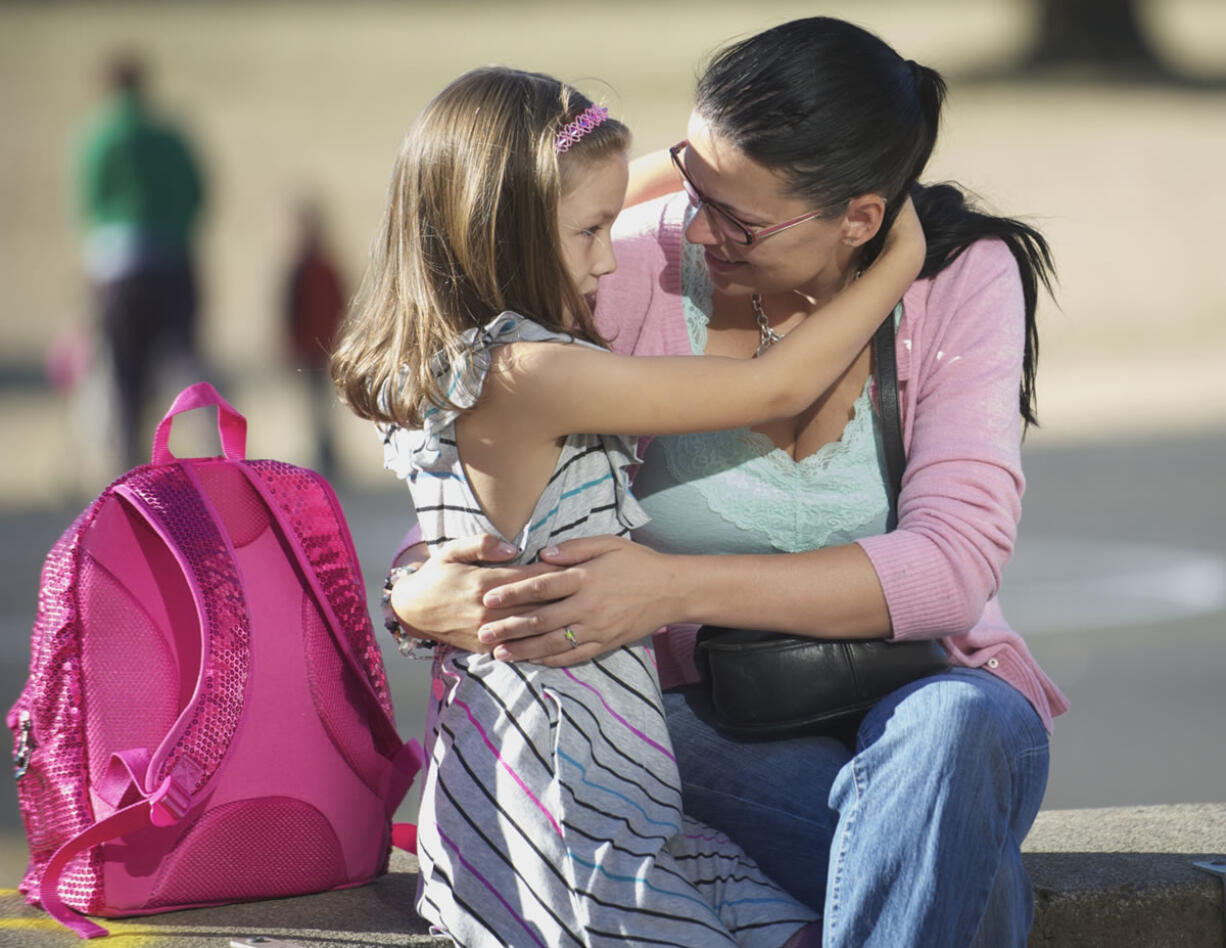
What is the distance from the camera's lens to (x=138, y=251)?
9422mm

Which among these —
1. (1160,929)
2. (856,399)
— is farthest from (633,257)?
(1160,929)

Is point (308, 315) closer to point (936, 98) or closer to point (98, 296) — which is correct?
point (98, 296)

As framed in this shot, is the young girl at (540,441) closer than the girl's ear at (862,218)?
Yes

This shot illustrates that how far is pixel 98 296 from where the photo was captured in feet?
31.3

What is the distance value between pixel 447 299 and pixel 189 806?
78 centimetres

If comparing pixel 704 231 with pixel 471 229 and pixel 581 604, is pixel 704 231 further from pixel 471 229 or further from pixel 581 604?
pixel 581 604

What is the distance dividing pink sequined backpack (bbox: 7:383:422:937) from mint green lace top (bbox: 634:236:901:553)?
0.50 metres

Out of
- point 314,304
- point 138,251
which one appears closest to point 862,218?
point 138,251

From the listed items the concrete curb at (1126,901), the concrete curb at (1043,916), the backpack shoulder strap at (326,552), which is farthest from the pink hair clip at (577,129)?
the concrete curb at (1126,901)

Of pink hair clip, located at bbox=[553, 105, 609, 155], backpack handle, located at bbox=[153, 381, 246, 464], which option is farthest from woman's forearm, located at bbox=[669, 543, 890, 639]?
backpack handle, located at bbox=[153, 381, 246, 464]

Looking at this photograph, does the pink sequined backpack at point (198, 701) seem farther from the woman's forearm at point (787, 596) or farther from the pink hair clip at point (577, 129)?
the pink hair clip at point (577, 129)

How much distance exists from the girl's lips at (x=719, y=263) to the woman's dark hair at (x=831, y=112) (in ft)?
0.52

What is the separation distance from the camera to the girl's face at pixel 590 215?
2.44 meters

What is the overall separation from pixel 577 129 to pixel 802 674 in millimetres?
811
